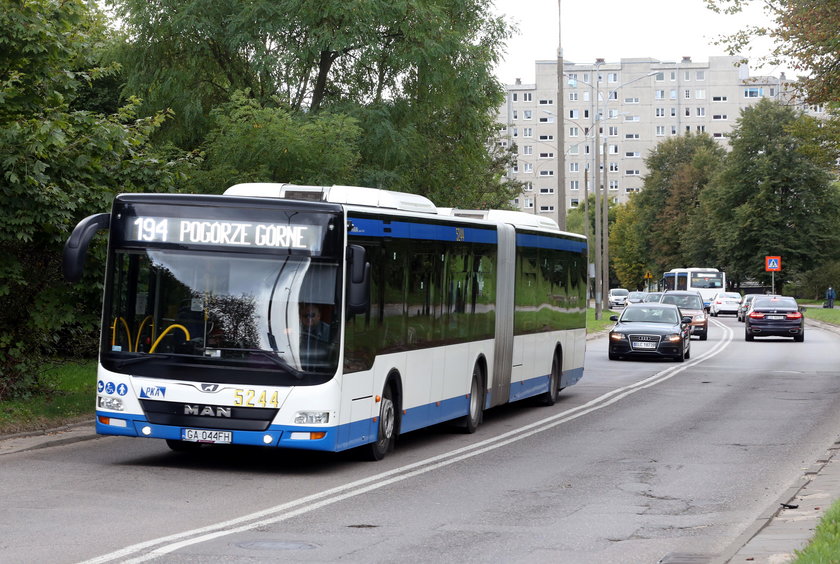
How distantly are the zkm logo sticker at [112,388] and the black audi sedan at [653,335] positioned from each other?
23986mm

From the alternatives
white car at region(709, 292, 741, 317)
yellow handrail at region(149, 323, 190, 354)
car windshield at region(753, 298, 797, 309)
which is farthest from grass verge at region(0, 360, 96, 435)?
white car at region(709, 292, 741, 317)

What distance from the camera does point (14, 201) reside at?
51.8ft

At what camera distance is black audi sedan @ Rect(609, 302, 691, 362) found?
116 ft

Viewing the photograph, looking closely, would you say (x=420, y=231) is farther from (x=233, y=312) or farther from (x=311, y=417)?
(x=311, y=417)

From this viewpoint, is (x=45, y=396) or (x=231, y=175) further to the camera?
(x=231, y=175)

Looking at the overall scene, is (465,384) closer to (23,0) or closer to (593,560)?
(23,0)

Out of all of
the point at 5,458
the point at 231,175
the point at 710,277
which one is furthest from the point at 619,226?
the point at 5,458

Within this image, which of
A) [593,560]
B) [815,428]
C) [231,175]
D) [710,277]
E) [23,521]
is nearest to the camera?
[593,560]

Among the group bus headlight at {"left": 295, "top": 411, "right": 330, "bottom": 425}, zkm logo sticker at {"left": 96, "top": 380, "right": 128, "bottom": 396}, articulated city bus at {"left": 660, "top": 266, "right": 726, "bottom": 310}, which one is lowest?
bus headlight at {"left": 295, "top": 411, "right": 330, "bottom": 425}

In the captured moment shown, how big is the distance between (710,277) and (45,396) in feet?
262

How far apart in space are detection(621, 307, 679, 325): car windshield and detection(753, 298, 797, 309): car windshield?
579 inches

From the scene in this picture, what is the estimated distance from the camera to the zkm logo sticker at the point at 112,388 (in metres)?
13.1

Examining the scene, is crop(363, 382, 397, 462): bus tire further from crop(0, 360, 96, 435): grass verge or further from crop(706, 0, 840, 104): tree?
crop(706, 0, 840, 104): tree

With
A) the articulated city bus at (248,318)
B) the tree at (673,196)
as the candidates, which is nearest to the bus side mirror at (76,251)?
the articulated city bus at (248,318)
